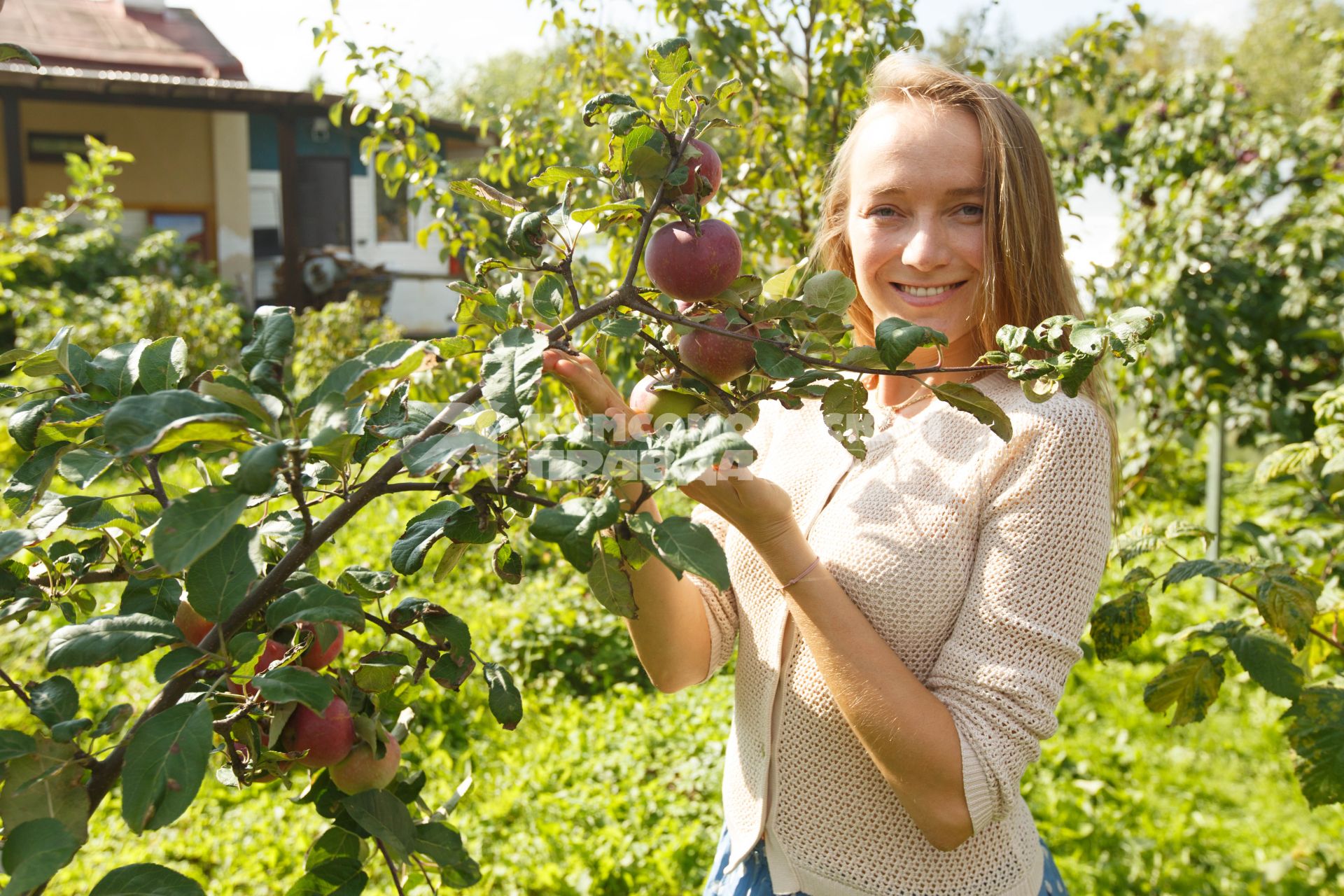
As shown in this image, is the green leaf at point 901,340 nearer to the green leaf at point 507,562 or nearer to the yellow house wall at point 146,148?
the green leaf at point 507,562

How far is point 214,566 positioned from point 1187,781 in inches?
114

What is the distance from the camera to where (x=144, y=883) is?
2.09ft

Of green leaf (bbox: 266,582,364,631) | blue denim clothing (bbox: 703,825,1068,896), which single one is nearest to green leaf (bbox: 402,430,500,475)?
green leaf (bbox: 266,582,364,631)

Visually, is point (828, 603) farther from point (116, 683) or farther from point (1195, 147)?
point (1195, 147)

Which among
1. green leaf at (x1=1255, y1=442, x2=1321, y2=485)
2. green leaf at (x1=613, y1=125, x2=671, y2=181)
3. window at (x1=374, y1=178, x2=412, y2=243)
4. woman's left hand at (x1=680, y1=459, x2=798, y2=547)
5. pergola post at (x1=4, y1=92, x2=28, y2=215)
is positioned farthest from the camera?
window at (x1=374, y1=178, x2=412, y2=243)

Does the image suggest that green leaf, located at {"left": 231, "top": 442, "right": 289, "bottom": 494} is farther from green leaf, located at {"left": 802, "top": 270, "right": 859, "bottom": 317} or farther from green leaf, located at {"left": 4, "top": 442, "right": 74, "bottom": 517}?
green leaf, located at {"left": 802, "top": 270, "right": 859, "bottom": 317}

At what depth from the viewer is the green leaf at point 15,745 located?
0.62 m

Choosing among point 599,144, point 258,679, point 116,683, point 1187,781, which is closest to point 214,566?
point 258,679

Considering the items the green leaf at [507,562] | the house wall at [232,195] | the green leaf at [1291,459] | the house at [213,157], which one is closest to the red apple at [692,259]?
the green leaf at [507,562]

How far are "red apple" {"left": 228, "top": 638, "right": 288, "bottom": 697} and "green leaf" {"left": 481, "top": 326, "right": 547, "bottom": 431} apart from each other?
0.34 m

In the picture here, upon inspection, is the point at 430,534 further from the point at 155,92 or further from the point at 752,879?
the point at 155,92

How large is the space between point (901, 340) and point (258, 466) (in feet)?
1.40

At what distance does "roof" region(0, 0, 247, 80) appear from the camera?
10.8 m

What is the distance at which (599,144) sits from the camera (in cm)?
267
